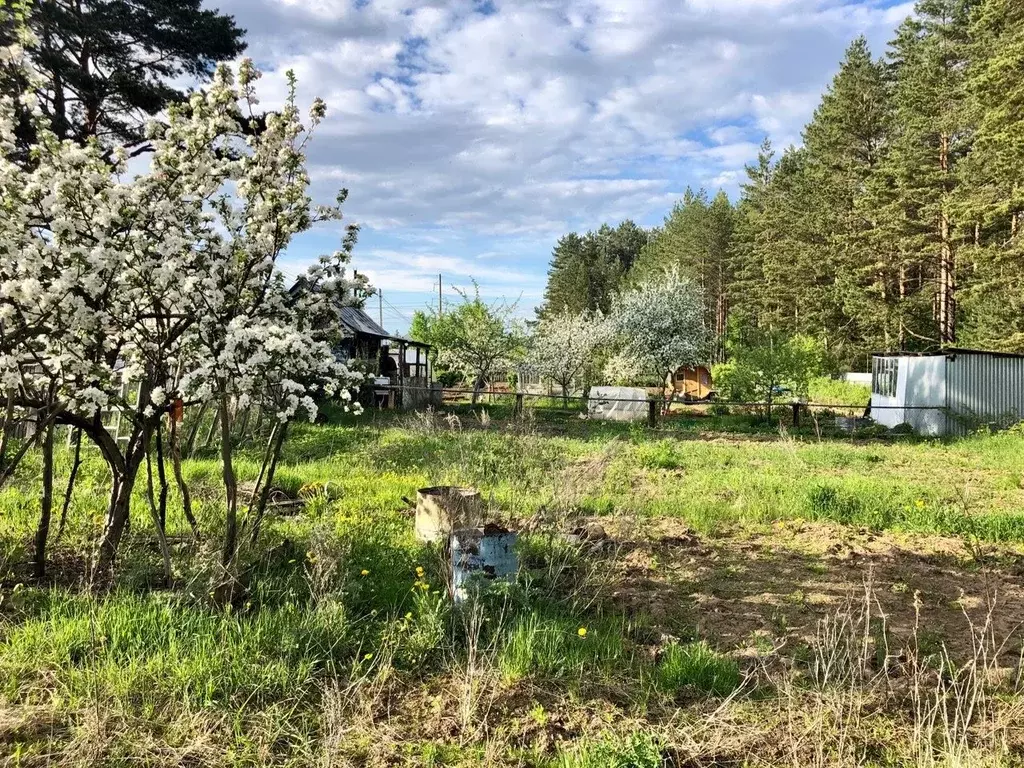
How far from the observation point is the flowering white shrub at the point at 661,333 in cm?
2653

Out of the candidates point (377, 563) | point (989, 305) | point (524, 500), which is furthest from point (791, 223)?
point (377, 563)

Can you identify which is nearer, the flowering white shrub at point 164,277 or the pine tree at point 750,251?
the flowering white shrub at point 164,277

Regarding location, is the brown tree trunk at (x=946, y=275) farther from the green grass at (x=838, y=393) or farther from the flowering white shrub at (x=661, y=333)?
the flowering white shrub at (x=661, y=333)

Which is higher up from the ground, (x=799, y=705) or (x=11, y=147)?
(x=11, y=147)

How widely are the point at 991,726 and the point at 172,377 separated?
4589mm

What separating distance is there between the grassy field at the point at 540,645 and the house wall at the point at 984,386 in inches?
420

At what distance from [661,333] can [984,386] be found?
12.6m

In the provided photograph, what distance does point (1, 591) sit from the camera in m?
3.65

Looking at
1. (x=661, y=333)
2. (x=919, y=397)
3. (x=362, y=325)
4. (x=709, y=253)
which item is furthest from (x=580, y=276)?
(x=919, y=397)

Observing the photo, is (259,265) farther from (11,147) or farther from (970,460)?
(970,460)

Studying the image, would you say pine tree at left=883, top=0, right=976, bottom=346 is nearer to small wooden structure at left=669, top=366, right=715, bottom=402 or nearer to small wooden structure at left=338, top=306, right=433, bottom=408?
small wooden structure at left=669, top=366, right=715, bottom=402

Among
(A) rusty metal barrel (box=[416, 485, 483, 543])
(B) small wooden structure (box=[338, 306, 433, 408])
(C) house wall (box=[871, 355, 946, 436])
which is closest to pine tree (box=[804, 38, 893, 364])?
(C) house wall (box=[871, 355, 946, 436])

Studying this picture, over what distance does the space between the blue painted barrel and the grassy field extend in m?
0.14

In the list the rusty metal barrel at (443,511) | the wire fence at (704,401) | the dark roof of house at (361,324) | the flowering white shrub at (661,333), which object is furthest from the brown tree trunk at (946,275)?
the rusty metal barrel at (443,511)
